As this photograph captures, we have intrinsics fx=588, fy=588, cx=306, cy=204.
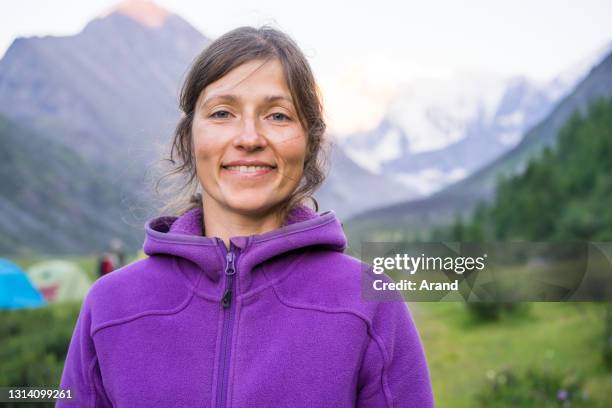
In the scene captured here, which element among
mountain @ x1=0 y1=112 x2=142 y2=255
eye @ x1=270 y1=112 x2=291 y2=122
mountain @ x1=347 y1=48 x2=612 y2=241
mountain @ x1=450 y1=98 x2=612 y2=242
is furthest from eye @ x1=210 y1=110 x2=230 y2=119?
mountain @ x1=0 y1=112 x2=142 y2=255

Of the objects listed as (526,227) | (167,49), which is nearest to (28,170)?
(167,49)

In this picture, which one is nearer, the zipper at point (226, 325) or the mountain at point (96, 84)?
the zipper at point (226, 325)

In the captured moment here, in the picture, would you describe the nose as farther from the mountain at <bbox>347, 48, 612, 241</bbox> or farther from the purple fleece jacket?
the mountain at <bbox>347, 48, 612, 241</bbox>

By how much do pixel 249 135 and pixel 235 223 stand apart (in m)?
0.28

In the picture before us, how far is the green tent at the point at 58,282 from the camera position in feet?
40.9

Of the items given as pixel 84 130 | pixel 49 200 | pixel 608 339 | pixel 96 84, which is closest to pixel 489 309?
pixel 608 339

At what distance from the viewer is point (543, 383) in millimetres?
5363

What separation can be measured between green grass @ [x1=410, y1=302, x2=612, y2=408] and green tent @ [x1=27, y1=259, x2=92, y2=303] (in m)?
7.64

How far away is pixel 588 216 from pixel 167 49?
21.9 meters

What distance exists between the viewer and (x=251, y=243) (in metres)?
1.63

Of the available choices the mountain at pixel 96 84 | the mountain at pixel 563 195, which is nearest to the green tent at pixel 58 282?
the mountain at pixel 563 195

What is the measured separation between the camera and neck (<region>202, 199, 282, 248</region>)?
1.72 metres

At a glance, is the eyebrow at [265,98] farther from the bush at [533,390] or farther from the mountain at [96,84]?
the mountain at [96,84]

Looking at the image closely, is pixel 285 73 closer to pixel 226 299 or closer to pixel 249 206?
pixel 249 206
